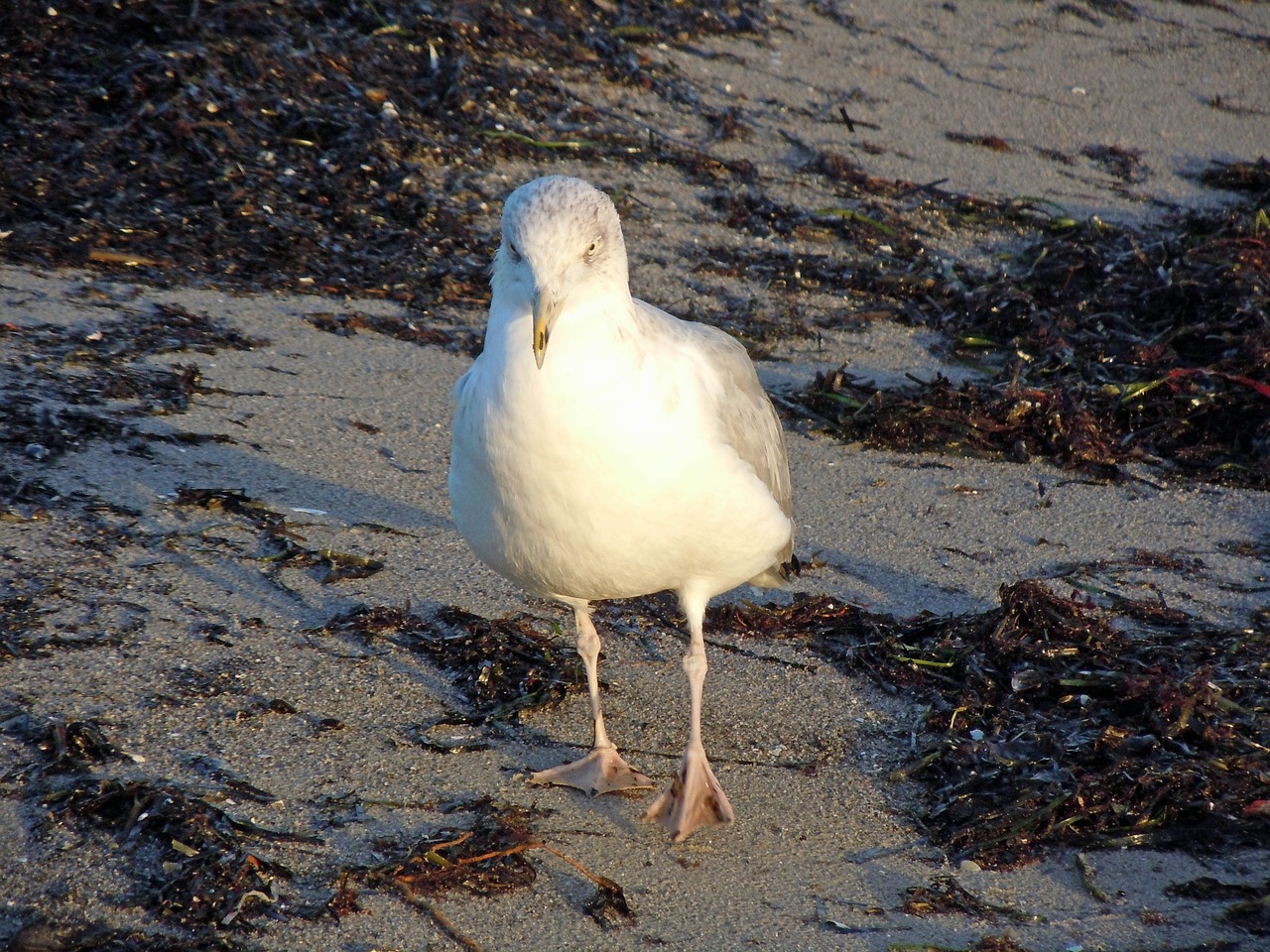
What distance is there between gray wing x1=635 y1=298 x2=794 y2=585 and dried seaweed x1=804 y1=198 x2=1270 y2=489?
4.70 feet

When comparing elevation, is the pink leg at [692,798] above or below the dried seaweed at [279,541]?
below

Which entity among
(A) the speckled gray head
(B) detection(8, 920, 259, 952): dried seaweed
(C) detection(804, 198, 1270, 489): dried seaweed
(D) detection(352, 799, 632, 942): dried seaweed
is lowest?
(B) detection(8, 920, 259, 952): dried seaweed

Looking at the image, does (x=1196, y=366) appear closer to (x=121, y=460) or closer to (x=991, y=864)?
(x=991, y=864)

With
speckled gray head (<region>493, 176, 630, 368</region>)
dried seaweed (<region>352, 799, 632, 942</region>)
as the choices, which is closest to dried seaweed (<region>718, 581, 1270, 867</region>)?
dried seaweed (<region>352, 799, 632, 942</region>)

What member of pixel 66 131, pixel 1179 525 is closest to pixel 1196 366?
pixel 1179 525

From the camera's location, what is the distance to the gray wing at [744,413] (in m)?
3.54

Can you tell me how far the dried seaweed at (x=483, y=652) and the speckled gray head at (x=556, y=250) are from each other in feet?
4.07

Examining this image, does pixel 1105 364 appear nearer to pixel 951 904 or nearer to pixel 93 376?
pixel 951 904

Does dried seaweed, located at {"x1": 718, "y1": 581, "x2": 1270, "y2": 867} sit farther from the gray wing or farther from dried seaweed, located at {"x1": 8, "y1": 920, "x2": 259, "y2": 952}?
dried seaweed, located at {"x1": 8, "y1": 920, "x2": 259, "y2": 952}

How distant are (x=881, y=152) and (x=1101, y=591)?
380 centimetres

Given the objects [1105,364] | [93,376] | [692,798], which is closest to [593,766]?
[692,798]

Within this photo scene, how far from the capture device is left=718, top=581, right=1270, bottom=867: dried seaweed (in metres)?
3.31

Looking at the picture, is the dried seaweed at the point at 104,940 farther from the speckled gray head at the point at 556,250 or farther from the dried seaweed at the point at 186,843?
the speckled gray head at the point at 556,250

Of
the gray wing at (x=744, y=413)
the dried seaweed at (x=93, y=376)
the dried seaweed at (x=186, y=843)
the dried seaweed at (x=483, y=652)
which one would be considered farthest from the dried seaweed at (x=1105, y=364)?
the dried seaweed at (x=186, y=843)
